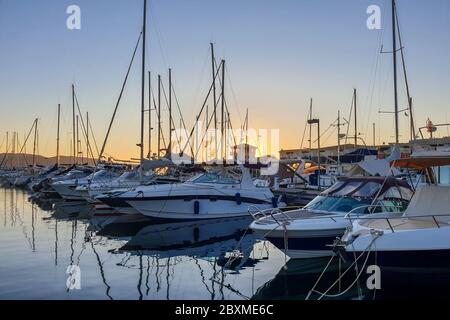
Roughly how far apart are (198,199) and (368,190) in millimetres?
10201

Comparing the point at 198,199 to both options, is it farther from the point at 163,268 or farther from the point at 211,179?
the point at 163,268

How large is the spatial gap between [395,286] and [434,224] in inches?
64.7

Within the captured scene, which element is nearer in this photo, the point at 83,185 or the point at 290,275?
the point at 290,275

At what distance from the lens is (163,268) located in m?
12.7

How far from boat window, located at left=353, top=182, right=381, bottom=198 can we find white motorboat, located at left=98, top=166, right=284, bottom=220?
957cm

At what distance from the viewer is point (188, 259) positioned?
46.2 ft

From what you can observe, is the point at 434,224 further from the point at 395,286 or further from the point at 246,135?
the point at 246,135

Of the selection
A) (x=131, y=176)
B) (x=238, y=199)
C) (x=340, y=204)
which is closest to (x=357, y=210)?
(x=340, y=204)

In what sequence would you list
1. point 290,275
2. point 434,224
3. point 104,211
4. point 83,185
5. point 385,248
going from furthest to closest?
1. point 83,185
2. point 104,211
3. point 290,275
4. point 434,224
5. point 385,248

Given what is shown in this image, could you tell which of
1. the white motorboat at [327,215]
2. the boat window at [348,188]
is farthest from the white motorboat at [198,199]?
the boat window at [348,188]

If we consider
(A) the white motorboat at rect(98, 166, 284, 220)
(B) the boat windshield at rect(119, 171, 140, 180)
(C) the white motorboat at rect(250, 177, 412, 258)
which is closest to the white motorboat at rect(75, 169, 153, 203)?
(B) the boat windshield at rect(119, 171, 140, 180)
